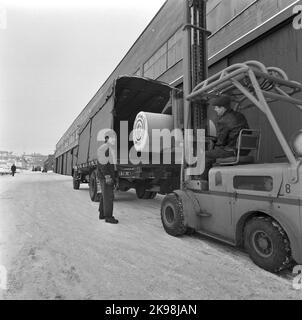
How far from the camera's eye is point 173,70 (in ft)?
51.2

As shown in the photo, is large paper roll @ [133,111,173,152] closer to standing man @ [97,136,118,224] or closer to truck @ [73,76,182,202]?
truck @ [73,76,182,202]

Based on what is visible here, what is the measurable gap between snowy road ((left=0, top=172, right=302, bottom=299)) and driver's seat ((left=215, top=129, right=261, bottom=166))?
1.29 m

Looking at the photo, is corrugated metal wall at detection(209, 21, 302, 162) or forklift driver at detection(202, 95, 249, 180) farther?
corrugated metal wall at detection(209, 21, 302, 162)

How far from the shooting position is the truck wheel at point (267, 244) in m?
2.86

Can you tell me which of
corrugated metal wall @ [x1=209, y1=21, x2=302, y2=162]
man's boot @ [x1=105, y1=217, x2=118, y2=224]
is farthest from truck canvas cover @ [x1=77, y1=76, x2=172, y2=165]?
man's boot @ [x1=105, y1=217, x2=118, y2=224]

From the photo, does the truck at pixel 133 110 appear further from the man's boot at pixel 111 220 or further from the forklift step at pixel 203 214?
the forklift step at pixel 203 214

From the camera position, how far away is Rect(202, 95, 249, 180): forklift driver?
3938 millimetres

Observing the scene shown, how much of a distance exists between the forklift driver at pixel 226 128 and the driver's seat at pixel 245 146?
0.10 m

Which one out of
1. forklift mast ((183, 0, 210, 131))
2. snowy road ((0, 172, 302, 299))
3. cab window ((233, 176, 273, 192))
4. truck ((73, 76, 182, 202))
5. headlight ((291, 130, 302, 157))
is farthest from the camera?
truck ((73, 76, 182, 202))

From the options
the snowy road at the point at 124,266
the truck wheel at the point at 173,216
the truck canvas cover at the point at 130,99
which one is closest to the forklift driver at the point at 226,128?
the truck wheel at the point at 173,216

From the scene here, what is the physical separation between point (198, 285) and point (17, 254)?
252 cm

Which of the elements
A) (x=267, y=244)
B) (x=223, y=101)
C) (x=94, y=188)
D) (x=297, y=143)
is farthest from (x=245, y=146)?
(x=94, y=188)
